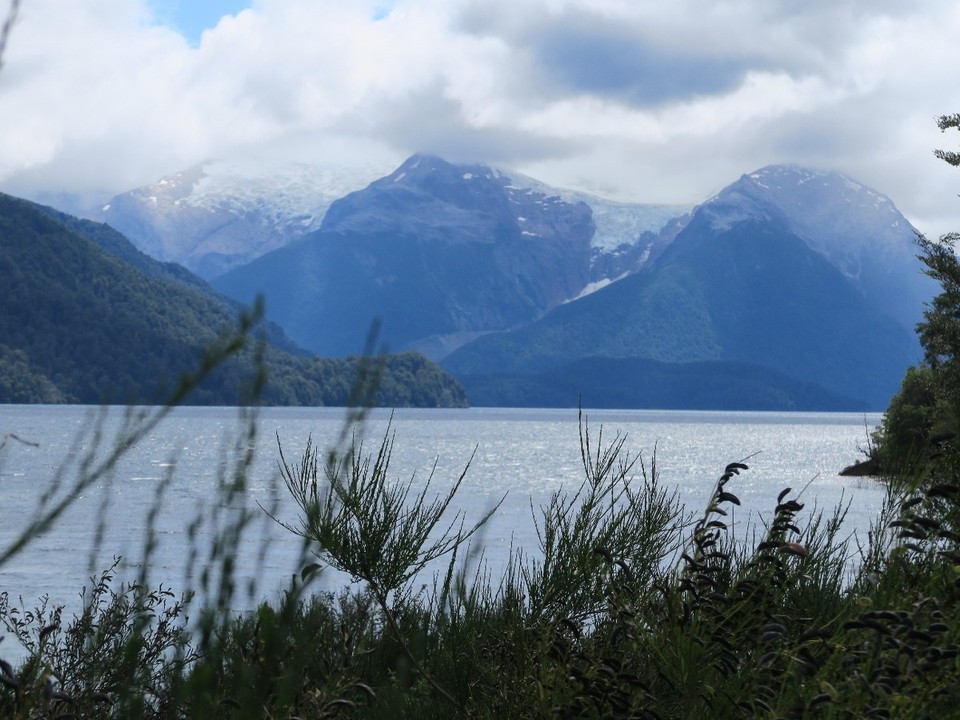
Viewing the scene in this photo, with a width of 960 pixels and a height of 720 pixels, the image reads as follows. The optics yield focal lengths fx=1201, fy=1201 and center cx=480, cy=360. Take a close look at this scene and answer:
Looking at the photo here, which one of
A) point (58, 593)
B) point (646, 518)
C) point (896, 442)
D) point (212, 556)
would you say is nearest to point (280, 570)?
point (58, 593)

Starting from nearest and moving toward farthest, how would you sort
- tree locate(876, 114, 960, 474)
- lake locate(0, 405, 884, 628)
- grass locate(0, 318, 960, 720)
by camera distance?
grass locate(0, 318, 960, 720)
lake locate(0, 405, 884, 628)
tree locate(876, 114, 960, 474)

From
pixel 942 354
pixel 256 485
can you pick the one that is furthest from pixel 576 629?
pixel 256 485

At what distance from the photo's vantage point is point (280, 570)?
34938mm

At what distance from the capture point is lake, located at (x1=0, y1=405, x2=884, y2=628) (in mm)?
3758

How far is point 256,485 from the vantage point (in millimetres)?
80438

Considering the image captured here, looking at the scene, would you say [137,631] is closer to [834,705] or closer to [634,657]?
[834,705]

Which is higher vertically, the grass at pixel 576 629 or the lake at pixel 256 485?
the grass at pixel 576 629

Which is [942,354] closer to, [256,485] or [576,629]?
[576,629]

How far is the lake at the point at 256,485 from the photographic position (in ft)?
12.3

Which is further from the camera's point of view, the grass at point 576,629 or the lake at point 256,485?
the lake at point 256,485

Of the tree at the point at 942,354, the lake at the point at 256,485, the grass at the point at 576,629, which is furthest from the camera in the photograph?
the tree at the point at 942,354

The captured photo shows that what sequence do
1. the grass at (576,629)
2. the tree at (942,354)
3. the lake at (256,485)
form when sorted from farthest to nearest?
the tree at (942,354) < the lake at (256,485) < the grass at (576,629)

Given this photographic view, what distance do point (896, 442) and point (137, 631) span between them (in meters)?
64.0

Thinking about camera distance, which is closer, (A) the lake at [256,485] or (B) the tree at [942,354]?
(A) the lake at [256,485]
